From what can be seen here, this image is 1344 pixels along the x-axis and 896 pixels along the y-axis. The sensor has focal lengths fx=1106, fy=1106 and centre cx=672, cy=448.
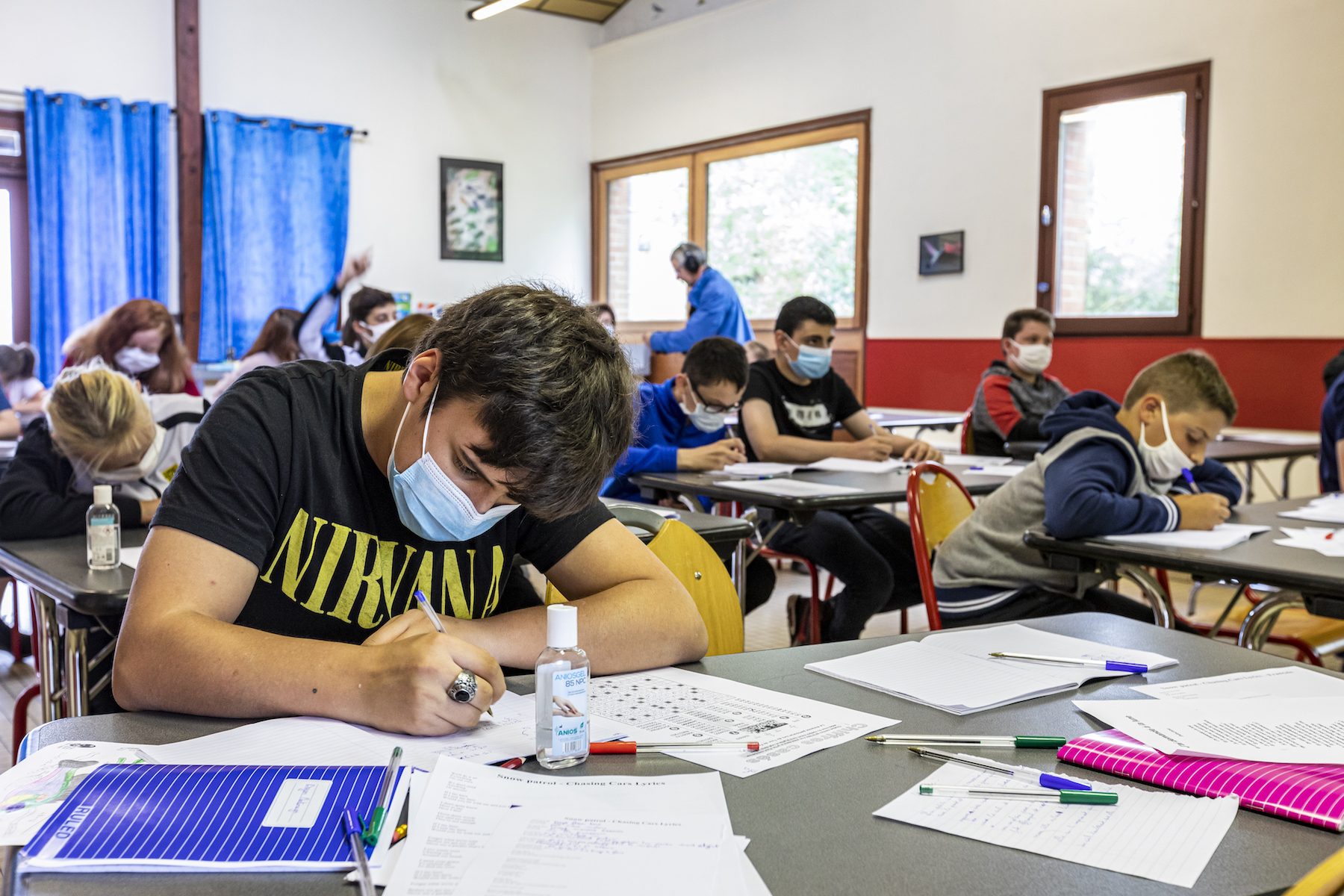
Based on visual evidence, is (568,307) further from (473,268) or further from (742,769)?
→ (473,268)

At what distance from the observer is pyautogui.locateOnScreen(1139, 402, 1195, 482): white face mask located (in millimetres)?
2451

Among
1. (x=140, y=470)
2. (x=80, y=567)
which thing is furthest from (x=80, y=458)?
(x=80, y=567)

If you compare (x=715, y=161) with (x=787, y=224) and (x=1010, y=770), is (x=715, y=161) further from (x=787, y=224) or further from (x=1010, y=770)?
(x=1010, y=770)

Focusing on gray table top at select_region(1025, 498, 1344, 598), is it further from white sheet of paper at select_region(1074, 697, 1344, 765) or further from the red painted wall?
the red painted wall

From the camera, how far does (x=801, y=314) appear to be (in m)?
4.07

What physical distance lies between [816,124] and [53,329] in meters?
4.87

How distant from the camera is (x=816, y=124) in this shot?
282 inches

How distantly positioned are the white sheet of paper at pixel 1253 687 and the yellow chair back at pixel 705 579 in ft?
2.13

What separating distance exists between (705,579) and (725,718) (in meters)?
0.60

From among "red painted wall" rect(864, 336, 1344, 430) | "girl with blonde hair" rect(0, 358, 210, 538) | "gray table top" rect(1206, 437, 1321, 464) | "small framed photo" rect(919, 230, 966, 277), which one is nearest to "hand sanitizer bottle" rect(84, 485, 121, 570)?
"girl with blonde hair" rect(0, 358, 210, 538)

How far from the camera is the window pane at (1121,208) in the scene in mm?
5457

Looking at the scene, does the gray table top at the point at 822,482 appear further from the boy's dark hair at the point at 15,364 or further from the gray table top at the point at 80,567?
the boy's dark hair at the point at 15,364

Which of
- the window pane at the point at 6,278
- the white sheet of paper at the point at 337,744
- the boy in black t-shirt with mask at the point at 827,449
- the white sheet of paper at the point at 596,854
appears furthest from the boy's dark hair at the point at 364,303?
the white sheet of paper at the point at 596,854

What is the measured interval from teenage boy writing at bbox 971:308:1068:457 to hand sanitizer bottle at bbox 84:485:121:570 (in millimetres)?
3596
